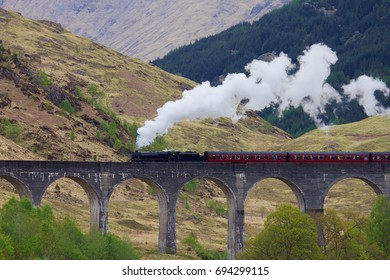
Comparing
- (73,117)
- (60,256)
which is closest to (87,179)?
(60,256)

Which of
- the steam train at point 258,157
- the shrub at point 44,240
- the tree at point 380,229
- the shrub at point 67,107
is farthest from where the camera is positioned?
the shrub at point 67,107

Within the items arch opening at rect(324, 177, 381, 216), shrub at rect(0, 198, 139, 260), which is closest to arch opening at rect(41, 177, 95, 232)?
shrub at rect(0, 198, 139, 260)

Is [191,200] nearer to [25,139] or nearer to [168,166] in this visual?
[25,139]

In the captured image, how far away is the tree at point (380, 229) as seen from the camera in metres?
80.6

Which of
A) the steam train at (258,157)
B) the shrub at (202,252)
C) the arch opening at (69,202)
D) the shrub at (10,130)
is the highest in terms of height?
the shrub at (10,130)

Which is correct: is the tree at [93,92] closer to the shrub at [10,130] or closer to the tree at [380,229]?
the shrub at [10,130]

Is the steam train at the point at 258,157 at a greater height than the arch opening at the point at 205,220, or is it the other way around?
the steam train at the point at 258,157

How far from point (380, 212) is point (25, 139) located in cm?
6648

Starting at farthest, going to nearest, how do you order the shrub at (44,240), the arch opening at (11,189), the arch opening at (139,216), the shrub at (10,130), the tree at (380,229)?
the shrub at (10,130) → the arch opening at (139,216) → the arch opening at (11,189) → the tree at (380,229) → the shrub at (44,240)

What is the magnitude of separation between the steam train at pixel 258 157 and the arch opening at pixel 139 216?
286cm

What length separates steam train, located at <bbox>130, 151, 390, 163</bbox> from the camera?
92250 mm

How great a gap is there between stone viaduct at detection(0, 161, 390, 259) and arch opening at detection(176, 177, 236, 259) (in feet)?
4.27

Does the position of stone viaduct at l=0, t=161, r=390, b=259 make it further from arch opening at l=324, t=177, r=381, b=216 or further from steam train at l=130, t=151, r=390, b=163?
arch opening at l=324, t=177, r=381, b=216

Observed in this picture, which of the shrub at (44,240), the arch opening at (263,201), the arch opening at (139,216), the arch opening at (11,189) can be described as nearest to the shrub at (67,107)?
the arch opening at (139,216)
